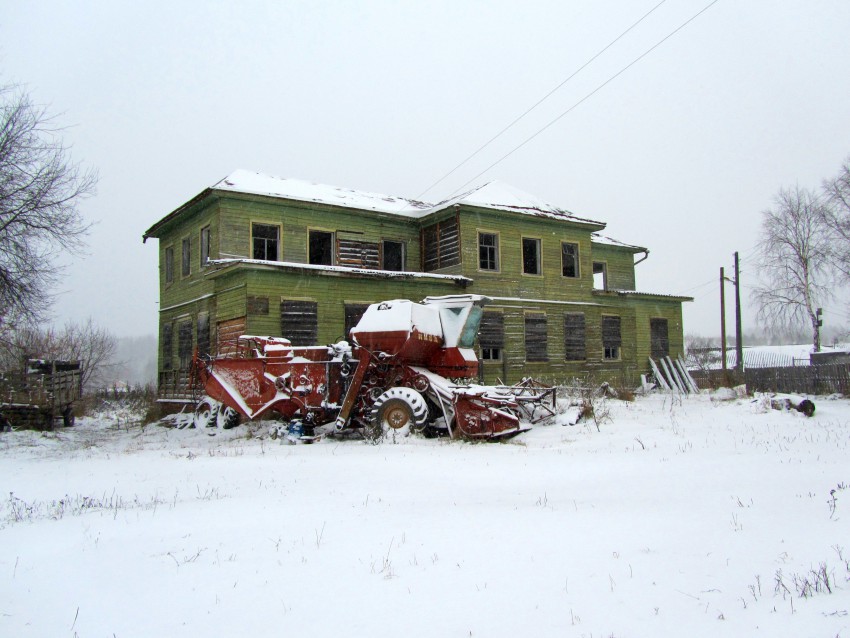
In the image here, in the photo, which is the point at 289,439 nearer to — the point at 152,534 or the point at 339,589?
the point at 152,534

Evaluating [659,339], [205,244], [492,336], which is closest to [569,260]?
[492,336]

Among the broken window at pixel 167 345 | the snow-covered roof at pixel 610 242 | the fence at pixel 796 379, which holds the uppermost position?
the snow-covered roof at pixel 610 242

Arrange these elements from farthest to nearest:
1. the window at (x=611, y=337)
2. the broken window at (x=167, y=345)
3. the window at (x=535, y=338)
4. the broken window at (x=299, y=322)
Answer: the window at (x=611, y=337) < the window at (x=535, y=338) < the broken window at (x=167, y=345) < the broken window at (x=299, y=322)

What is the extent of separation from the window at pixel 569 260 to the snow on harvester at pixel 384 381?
44.8 feet

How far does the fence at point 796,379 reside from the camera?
78.8ft

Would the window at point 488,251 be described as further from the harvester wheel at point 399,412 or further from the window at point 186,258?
the harvester wheel at point 399,412

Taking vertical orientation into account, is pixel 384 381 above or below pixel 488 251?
below

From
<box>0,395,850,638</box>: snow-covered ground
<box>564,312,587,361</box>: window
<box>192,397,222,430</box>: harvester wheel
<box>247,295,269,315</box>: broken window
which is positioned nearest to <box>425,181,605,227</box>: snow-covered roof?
<box>564,312,587,361</box>: window

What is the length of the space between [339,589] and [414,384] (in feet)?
26.7

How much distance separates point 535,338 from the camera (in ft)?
81.3

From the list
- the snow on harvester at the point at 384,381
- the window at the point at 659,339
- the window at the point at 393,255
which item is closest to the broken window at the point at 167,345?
the window at the point at 393,255

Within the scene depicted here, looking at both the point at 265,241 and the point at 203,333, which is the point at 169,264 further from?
the point at 265,241

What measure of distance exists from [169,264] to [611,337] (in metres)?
18.7

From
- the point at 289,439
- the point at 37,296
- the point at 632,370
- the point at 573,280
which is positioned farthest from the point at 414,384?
the point at 632,370
